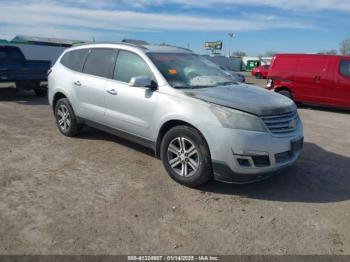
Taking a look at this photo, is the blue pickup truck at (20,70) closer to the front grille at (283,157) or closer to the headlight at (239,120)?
the headlight at (239,120)

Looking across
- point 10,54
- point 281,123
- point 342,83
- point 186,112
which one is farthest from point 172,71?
point 10,54

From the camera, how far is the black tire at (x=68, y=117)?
6.56m

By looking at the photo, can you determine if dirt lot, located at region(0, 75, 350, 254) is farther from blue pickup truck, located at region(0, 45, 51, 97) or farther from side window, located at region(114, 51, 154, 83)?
blue pickup truck, located at region(0, 45, 51, 97)

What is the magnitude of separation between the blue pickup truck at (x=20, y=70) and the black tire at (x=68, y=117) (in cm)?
528

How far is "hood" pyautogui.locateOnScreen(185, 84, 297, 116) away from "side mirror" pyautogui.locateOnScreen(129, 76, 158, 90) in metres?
0.52

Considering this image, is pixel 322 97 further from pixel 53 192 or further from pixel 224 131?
pixel 53 192

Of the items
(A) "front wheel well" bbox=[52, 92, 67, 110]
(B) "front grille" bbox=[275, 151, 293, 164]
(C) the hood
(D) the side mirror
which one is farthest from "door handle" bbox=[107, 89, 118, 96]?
(B) "front grille" bbox=[275, 151, 293, 164]

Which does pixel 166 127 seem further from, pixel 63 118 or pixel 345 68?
pixel 345 68

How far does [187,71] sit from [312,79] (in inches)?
330

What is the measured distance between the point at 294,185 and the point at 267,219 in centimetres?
115

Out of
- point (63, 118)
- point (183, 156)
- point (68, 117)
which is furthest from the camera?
point (63, 118)

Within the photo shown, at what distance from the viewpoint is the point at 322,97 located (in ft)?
40.0

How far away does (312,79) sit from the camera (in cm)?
1231

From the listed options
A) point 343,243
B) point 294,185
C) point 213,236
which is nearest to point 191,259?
point 213,236
